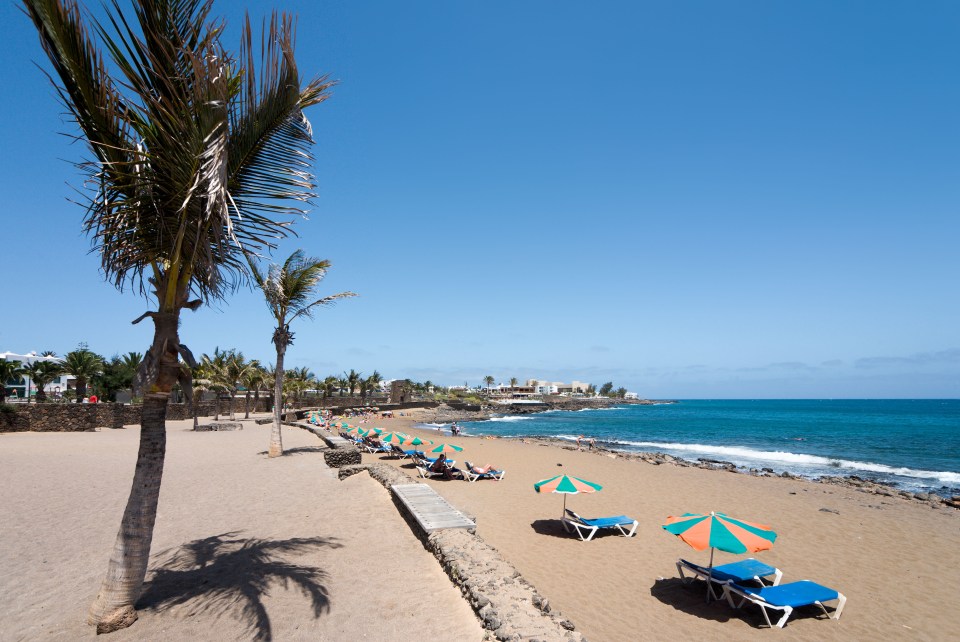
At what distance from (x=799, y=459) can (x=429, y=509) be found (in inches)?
1283

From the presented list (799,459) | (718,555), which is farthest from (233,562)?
(799,459)

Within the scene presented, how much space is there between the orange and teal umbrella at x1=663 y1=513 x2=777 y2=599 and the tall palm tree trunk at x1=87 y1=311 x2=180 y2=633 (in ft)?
23.1

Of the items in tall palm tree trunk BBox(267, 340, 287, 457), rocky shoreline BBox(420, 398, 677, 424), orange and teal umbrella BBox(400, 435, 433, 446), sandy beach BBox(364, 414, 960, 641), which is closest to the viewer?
sandy beach BBox(364, 414, 960, 641)

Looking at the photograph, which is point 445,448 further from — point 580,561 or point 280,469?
point 580,561

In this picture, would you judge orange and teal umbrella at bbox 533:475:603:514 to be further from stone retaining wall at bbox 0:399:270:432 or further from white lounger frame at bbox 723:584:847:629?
stone retaining wall at bbox 0:399:270:432

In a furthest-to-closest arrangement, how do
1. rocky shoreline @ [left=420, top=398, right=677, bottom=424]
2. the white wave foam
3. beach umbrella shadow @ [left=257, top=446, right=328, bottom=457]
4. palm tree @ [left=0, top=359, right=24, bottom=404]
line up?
rocky shoreline @ [left=420, top=398, right=677, bottom=424] → palm tree @ [left=0, top=359, right=24, bottom=404] → the white wave foam → beach umbrella shadow @ [left=257, top=446, right=328, bottom=457]

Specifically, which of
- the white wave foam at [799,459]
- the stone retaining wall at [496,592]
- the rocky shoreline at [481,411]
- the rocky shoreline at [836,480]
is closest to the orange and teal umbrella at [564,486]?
the stone retaining wall at [496,592]

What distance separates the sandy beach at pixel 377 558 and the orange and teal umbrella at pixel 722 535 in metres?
1.09

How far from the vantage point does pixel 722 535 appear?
7.46 m

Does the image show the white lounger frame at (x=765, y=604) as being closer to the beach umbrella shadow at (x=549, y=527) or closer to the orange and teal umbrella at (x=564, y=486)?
the orange and teal umbrella at (x=564, y=486)

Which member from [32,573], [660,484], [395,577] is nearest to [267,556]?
[395,577]

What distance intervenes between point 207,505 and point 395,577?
21.5 ft

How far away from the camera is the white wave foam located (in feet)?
87.0

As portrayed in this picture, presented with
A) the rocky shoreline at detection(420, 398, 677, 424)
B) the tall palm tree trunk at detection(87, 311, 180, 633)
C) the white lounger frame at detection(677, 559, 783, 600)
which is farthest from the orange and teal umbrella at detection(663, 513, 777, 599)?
the rocky shoreline at detection(420, 398, 677, 424)
